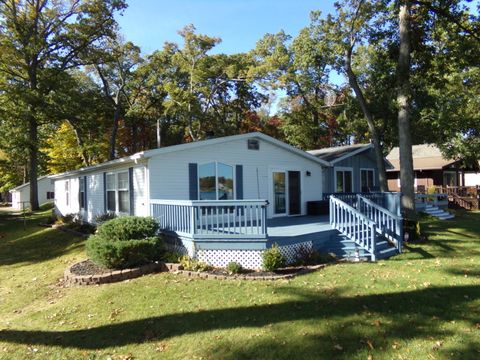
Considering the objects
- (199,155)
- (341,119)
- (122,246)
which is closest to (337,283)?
(122,246)

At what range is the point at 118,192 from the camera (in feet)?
44.1

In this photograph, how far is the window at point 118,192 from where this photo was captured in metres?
12.9

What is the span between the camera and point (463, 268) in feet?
26.3

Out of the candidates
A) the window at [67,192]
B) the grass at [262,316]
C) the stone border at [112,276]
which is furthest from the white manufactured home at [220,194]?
the window at [67,192]

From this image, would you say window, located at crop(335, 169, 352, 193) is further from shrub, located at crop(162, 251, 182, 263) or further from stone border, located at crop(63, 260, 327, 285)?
shrub, located at crop(162, 251, 182, 263)

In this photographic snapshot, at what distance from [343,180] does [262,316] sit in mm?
15194

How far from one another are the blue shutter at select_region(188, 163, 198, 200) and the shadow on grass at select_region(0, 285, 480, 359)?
19.9 ft

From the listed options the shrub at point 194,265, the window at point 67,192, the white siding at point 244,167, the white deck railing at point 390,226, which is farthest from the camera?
the window at point 67,192

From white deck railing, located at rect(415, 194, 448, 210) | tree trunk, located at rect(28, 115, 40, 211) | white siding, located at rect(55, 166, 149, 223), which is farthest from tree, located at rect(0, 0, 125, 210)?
white deck railing, located at rect(415, 194, 448, 210)

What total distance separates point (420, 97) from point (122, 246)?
18.7 metres

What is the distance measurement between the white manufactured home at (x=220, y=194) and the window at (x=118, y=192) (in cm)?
4

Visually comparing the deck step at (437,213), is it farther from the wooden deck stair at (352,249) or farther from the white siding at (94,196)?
the white siding at (94,196)

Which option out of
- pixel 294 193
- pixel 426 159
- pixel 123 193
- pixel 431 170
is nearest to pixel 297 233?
pixel 294 193

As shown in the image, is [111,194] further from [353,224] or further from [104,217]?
[353,224]
